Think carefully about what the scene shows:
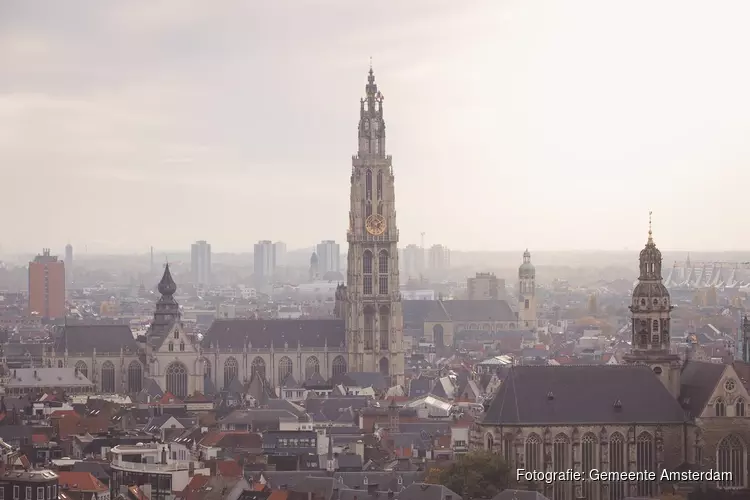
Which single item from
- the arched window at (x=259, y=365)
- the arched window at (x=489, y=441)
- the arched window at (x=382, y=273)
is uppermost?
the arched window at (x=382, y=273)

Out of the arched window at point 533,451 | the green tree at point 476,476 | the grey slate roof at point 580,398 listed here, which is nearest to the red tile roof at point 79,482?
the green tree at point 476,476

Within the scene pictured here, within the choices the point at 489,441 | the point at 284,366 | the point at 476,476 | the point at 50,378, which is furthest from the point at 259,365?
the point at 476,476

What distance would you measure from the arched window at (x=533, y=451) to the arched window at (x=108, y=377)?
2235 inches

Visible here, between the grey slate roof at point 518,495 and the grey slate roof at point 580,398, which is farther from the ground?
the grey slate roof at point 580,398

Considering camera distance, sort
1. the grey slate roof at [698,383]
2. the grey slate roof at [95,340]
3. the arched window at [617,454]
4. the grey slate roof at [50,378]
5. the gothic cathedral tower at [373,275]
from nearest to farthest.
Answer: the arched window at [617,454] < the grey slate roof at [698,383] < the grey slate roof at [50,378] < the gothic cathedral tower at [373,275] < the grey slate roof at [95,340]

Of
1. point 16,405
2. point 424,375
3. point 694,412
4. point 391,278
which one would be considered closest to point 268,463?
point 694,412

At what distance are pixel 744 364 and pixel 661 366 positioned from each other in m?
11.9

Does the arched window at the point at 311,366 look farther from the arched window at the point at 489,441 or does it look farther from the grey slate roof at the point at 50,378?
the arched window at the point at 489,441

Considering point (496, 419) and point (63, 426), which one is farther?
point (63, 426)

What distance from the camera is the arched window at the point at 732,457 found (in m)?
87.2

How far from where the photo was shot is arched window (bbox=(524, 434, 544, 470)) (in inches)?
3383

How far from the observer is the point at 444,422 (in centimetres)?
11269

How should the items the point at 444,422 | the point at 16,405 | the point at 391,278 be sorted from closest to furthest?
the point at 444,422, the point at 16,405, the point at 391,278

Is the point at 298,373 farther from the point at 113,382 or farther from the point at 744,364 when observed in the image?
the point at 744,364
